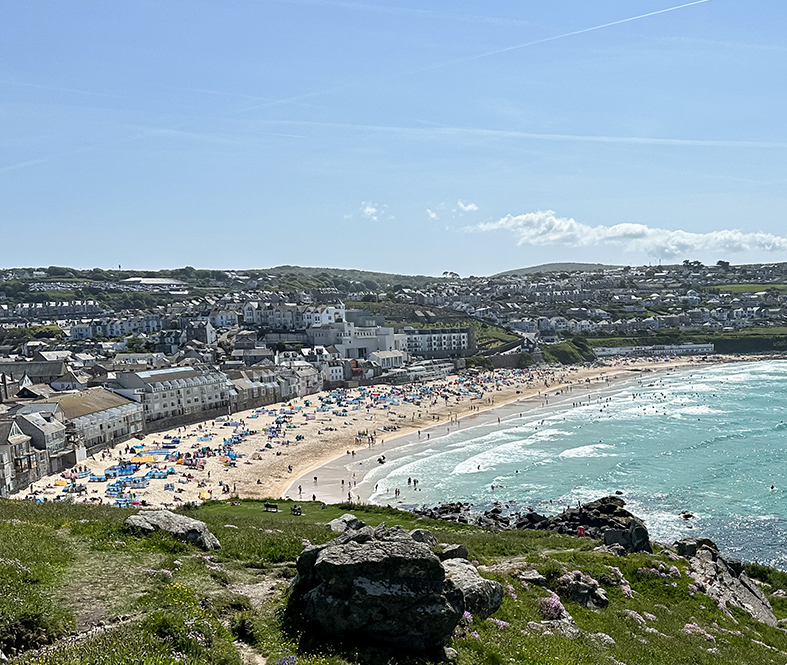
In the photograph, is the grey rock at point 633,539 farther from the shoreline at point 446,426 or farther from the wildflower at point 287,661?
the shoreline at point 446,426

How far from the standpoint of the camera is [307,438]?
59.6 m

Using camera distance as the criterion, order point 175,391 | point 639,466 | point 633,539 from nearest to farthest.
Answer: point 633,539 < point 639,466 < point 175,391

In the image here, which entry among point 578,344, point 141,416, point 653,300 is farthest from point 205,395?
point 653,300

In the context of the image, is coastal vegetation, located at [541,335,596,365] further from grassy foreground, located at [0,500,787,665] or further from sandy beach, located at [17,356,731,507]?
grassy foreground, located at [0,500,787,665]

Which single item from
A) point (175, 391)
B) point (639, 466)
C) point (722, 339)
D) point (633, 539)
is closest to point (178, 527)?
point (633, 539)

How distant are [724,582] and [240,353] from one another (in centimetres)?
8105

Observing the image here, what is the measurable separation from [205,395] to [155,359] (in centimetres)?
2555

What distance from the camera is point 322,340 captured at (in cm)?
10794

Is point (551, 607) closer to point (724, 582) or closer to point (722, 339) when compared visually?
point (724, 582)

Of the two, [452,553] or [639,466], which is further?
[639,466]

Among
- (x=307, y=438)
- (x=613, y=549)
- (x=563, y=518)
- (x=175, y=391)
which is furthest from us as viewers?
(x=175, y=391)

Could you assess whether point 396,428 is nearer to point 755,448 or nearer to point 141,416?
point 141,416

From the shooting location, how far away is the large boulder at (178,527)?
648 inches

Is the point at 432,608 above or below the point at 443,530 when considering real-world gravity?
above
